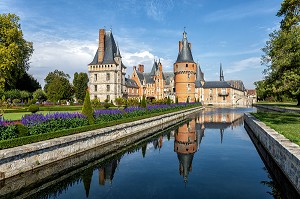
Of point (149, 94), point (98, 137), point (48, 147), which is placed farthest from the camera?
point (149, 94)

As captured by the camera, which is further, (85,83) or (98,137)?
(85,83)

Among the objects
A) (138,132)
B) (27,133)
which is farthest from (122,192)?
(138,132)

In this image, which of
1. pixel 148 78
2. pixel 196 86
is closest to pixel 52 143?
pixel 148 78

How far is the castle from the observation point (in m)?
43.2

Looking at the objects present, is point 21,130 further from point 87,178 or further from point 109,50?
point 109,50

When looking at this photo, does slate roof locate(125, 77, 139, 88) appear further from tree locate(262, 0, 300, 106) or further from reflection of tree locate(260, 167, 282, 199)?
reflection of tree locate(260, 167, 282, 199)

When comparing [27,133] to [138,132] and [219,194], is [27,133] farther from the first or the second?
[138,132]

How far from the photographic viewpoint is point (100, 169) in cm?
934

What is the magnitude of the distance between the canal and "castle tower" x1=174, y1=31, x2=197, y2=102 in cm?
3787

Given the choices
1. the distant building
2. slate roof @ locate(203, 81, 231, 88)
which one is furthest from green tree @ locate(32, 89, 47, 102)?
slate roof @ locate(203, 81, 231, 88)

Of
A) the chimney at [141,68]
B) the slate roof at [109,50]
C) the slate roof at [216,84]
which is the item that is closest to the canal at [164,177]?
the slate roof at [109,50]

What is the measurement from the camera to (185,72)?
50.1 meters

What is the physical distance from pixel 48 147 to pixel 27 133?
43.2 inches

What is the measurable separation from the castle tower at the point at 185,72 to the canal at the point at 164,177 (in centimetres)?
3787
